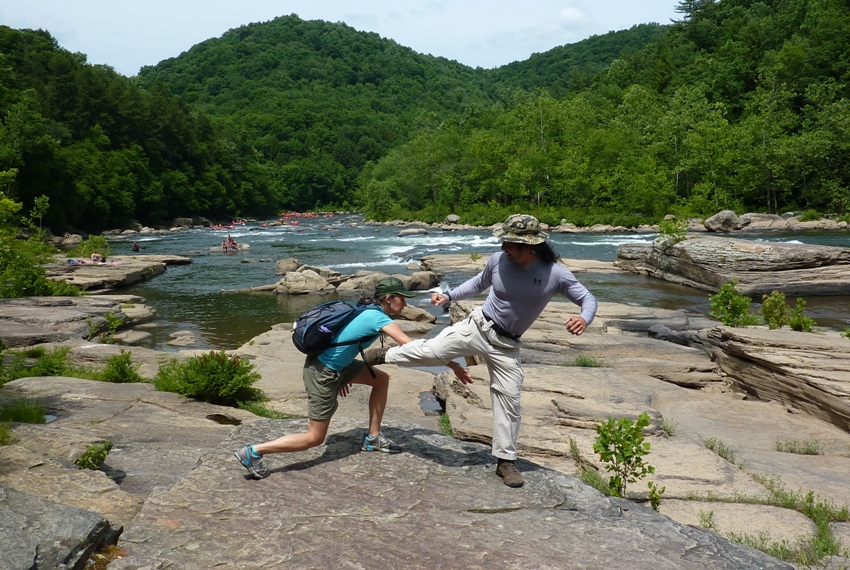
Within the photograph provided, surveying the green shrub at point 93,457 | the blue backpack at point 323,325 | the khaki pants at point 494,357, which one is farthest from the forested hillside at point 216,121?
the khaki pants at point 494,357

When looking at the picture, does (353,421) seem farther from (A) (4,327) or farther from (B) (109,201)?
(B) (109,201)

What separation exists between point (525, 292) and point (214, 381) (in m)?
5.46

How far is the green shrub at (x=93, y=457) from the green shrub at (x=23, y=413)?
1.50 m

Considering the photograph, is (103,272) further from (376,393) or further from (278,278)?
(376,393)

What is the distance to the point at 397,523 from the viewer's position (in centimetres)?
397

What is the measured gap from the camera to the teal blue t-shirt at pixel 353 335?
4.64m

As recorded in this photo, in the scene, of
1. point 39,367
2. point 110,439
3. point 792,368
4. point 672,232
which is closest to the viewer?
point 110,439

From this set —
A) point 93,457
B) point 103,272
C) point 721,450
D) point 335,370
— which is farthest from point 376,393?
point 103,272

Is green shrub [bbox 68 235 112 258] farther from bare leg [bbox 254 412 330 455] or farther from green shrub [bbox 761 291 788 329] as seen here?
bare leg [bbox 254 412 330 455]

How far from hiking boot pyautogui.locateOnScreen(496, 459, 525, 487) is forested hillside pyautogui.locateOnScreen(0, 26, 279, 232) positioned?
157 feet

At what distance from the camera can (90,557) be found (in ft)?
11.2

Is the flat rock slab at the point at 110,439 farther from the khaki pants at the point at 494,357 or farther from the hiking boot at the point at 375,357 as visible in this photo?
the khaki pants at the point at 494,357

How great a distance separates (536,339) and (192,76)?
181 meters

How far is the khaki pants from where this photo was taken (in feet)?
15.3
